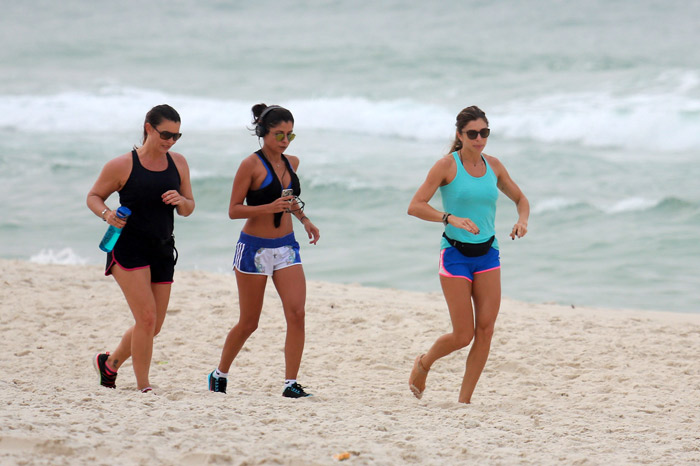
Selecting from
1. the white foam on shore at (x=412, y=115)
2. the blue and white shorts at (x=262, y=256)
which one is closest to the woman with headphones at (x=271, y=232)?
the blue and white shorts at (x=262, y=256)

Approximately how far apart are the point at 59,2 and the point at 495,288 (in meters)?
40.1

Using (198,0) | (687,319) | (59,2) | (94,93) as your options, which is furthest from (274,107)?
(59,2)

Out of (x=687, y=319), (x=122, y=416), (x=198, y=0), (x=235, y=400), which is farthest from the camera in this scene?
(x=198, y=0)

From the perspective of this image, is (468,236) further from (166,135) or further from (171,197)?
(166,135)

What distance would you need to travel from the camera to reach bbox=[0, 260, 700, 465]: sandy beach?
3.76 metres

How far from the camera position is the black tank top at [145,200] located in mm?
4648

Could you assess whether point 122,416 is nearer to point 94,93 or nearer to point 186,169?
point 186,169

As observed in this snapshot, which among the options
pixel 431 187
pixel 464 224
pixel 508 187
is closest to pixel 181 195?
pixel 431 187

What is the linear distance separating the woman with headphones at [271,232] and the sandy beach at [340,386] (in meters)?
0.50

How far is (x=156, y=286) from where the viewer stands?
4.81 metres

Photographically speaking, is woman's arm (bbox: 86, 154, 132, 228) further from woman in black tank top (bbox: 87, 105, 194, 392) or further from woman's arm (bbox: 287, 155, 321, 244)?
woman's arm (bbox: 287, 155, 321, 244)

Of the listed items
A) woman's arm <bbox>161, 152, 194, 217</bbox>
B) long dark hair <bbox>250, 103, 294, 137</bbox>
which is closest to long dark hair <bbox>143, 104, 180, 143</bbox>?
woman's arm <bbox>161, 152, 194, 217</bbox>

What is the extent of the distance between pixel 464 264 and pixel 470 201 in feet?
1.23

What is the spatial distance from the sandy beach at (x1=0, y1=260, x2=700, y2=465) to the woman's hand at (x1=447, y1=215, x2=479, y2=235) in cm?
105
